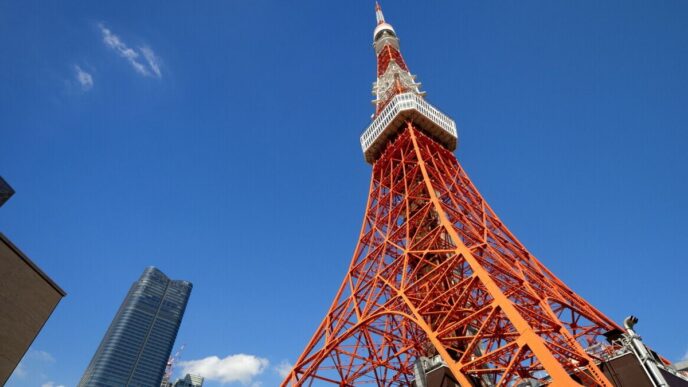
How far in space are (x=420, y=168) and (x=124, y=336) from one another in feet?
365

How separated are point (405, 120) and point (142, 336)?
112 m

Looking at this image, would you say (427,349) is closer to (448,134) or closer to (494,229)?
(494,229)

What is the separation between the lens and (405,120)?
22.1 meters

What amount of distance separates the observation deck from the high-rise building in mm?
102222

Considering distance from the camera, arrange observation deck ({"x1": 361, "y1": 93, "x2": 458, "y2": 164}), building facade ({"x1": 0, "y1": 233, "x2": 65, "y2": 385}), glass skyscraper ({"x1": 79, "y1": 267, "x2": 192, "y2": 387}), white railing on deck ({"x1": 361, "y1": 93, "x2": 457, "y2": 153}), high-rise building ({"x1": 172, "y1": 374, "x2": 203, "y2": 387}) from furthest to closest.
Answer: high-rise building ({"x1": 172, "y1": 374, "x2": 203, "y2": 387}) → glass skyscraper ({"x1": 79, "y1": 267, "x2": 192, "y2": 387}) → white railing on deck ({"x1": 361, "y1": 93, "x2": 457, "y2": 153}) → observation deck ({"x1": 361, "y1": 93, "x2": 458, "y2": 164}) → building facade ({"x1": 0, "y1": 233, "x2": 65, "y2": 385})

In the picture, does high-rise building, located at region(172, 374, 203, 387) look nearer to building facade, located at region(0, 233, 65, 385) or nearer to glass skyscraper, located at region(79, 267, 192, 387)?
glass skyscraper, located at region(79, 267, 192, 387)

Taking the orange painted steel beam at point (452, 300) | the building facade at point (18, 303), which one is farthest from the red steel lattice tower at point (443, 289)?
the building facade at point (18, 303)

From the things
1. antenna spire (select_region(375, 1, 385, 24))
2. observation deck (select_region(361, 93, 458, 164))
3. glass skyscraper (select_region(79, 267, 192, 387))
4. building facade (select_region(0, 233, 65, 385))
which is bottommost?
building facade (select_region(0, 233, 65, 385))

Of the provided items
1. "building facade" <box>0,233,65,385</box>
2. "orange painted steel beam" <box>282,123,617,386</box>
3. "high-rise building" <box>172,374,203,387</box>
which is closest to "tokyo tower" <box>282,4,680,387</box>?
"orange painted steel beam" <box>282,123,617,386</box>

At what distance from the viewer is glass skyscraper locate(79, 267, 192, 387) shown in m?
96.0

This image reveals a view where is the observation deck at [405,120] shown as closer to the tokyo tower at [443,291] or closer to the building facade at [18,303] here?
the tokyo tower at [443,291]

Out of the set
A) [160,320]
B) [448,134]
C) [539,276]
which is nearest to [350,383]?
[539,276]

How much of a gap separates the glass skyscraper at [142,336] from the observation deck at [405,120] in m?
103

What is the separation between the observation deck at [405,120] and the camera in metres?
22.0
